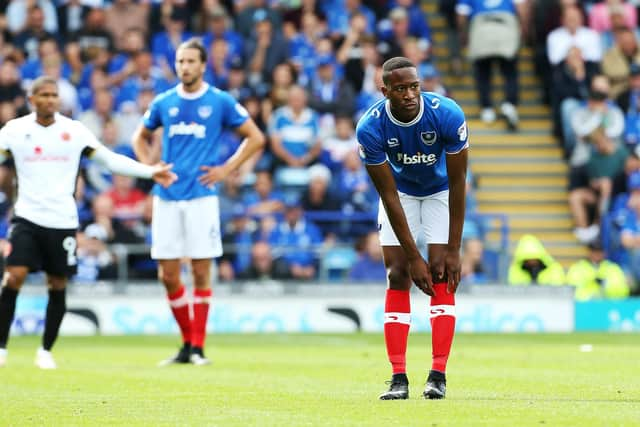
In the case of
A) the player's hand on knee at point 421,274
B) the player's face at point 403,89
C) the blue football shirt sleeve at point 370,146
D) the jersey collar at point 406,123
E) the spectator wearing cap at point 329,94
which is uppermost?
the spectator wearing cap at point 329,94

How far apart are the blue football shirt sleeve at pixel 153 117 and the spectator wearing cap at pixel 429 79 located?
10.0 meters

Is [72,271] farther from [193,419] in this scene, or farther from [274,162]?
[274,162]

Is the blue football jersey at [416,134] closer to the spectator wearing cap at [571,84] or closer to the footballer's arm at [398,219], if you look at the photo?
the footballer's arm at [398,219]

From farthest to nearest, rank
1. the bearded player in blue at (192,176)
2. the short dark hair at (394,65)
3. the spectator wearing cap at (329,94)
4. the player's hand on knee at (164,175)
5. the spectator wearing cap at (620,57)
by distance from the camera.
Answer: the spectator wearing cap at (620,57), the spectator wearing cap at (329,94), the bearded player in blue at (192,176), the player's hand on knee at (164,175), the short dark hair at (394,65)

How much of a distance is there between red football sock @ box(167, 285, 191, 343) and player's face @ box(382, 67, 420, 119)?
203 inches

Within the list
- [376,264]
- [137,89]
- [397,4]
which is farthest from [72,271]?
[397,4]

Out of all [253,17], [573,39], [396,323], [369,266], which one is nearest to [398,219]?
[396,323]

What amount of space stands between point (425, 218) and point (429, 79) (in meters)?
14.1

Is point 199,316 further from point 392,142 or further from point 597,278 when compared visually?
point 597,278

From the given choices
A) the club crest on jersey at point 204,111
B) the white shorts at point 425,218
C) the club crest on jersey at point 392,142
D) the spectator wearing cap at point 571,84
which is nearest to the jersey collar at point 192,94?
the club crest on jersey at point 204,111

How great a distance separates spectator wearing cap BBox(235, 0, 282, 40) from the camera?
24.3m

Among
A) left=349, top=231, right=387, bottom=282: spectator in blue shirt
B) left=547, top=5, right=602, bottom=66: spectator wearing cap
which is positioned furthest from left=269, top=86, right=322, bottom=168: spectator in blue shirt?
left=547, top=5, right=602, bottom=66: spectator wearing cap

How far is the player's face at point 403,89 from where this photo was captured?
29.2 feet

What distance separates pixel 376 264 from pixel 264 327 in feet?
6.07
